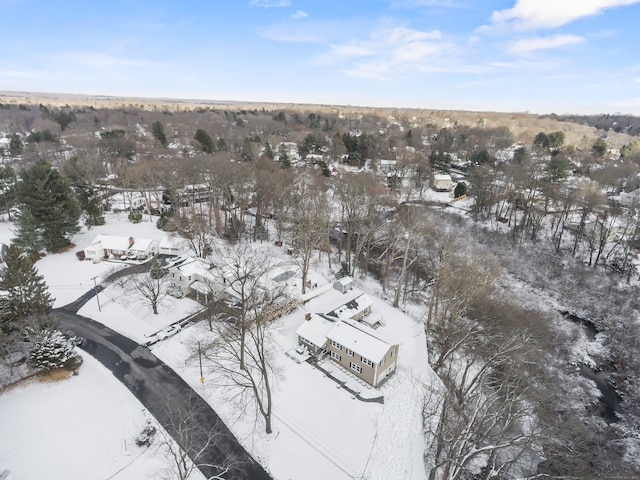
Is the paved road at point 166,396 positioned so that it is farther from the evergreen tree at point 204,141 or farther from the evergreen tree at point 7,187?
the evergreen tree at point 204,141

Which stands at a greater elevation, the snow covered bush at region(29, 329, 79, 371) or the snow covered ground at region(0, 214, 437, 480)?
the snow covered bush at region(29, 329, 79, 371)

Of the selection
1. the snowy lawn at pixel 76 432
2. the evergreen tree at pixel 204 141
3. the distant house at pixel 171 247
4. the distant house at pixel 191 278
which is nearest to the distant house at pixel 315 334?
the distant house at pixel 191 278

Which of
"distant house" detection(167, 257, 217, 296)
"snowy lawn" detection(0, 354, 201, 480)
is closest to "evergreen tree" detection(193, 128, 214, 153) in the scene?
"distant house" detection(167, 257, 217, 296)

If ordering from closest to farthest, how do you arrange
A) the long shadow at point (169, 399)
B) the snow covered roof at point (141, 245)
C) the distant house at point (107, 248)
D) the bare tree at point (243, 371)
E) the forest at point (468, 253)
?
1. the long shadow at point (169, 399)
2. the bare tree at point (243, 371)
3. the forest at point (468, 253)
4. the distant house at point (107, 248)
5. the snow covered roof at point (141, 245)

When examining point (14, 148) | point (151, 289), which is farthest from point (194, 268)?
point (14, 148)

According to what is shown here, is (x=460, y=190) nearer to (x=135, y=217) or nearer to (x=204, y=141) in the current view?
(x=204, y=141)

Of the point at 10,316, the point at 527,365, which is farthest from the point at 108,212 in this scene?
the point at 527,365

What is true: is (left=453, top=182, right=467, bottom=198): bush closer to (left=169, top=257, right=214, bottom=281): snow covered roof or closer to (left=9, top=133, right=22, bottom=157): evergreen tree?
(left=169, top=257, right=214, bottom=281): snow covered roof
